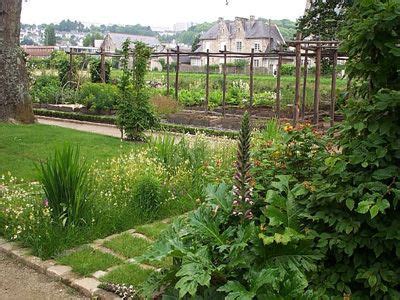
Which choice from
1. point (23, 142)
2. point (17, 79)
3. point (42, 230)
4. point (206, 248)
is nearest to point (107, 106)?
point (17, 79)

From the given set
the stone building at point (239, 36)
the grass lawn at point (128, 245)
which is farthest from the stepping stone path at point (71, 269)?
the stone building at point (239, 36)

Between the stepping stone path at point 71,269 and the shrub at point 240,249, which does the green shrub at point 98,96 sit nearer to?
the stepping stone path at point 71,269

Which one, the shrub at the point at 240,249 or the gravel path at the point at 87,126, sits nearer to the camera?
the shrub at the point at 240,249

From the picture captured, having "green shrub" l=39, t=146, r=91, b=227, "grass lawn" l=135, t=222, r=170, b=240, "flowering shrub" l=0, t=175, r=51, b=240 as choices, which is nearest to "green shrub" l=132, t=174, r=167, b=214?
"grass lawn" l=135, t=222, r=170, b=240

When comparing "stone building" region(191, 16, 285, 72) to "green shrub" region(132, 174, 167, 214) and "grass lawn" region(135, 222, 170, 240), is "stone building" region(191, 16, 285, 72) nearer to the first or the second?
"green shrub" region(132, 174, 167, 214)

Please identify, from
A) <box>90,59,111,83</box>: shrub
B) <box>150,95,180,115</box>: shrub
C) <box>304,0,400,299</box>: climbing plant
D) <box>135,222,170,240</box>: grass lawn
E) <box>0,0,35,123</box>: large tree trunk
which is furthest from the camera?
<box>90,59,111,83</box>: shrub

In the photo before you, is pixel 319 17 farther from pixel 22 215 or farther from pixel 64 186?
pixel 22 215

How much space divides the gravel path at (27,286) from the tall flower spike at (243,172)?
1645 millimetres

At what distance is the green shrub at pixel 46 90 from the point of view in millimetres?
21203

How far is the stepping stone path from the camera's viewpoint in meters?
4.10

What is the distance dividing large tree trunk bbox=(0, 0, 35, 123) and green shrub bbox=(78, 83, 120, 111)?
417 centimetres

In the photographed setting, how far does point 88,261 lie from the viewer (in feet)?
15.1

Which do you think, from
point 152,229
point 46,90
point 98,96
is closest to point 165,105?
point 98,96

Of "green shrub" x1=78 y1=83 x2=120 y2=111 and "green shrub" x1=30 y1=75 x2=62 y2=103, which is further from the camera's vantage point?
"green shrub" x1=30 y1=75 x2=62 y2=103
